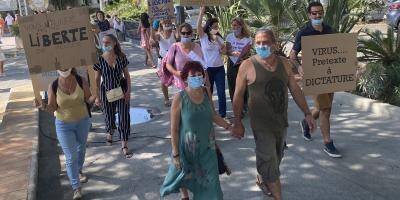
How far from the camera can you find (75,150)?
521cm

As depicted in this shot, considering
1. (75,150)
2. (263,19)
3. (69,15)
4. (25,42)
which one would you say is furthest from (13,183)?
(263,19)

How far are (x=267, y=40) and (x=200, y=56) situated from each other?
2246 mm

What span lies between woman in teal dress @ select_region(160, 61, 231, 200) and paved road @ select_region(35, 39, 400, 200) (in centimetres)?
96

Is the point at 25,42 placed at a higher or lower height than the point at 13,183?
higher

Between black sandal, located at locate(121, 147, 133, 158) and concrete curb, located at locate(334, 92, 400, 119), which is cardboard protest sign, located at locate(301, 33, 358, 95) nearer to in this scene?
concrete curb, located at locate(334, 92, 400, 119)

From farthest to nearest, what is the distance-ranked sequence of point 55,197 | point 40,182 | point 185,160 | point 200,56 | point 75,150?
point 200,56
point 40,182
point 55,197
point 75,150
point 185,160

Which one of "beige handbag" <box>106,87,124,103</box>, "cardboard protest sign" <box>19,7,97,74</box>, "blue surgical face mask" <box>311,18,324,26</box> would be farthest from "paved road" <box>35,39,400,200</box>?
"blue surgical face mask" <box>311,18,324,26</box>

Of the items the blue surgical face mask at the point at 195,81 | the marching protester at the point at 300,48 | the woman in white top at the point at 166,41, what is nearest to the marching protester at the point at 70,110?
the blue surgical face mask at the point at 195,81

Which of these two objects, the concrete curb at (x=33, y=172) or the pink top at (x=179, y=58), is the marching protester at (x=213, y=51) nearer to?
the pink top at (x=179, y=58)

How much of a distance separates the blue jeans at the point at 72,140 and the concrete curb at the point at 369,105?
450 centimetres

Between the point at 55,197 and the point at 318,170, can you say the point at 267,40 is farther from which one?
the point at 55,197

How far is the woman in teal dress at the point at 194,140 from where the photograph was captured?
412 cm

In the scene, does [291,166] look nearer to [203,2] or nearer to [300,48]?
[300,48]

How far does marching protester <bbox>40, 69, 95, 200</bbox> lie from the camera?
5.14 m
